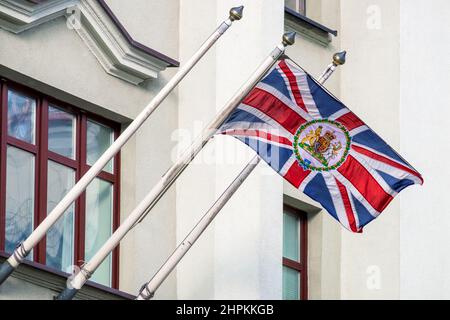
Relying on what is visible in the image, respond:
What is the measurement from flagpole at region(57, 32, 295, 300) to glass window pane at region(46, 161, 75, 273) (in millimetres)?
982

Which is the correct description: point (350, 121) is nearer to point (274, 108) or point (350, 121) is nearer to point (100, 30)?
point (274, 108)

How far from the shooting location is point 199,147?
20641 millimetres

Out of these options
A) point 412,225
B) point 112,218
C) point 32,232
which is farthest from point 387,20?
point 32,232

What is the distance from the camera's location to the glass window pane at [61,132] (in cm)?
2191

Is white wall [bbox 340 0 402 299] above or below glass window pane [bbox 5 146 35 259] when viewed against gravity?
above

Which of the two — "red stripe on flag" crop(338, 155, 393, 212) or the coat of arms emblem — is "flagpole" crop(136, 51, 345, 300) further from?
"red stripe on flag" crop(338, 155, 393, 212)

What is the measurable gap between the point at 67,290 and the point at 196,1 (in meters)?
4.68

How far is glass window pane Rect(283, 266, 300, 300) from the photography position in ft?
83.1

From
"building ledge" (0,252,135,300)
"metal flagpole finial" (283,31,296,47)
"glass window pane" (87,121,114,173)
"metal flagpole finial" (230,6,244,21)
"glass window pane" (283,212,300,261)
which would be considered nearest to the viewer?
"metal flagpole finial" (283,31,296,47)

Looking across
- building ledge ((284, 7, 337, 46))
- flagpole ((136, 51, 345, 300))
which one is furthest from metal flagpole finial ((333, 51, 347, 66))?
building ledge ((284, 7, 337, 46))

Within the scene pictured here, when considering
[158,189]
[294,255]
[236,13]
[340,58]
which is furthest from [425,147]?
[158,189]

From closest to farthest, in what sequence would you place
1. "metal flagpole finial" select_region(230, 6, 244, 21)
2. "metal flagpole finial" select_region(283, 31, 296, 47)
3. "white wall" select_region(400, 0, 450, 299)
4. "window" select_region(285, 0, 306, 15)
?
"metal flagpole finial" select_region(283, 31, 296, 47) < "metal flagpole finial" select_region(230, 6, 244, 21) < "window" select_region(285, 0, 306, 15) < "white wall" select_region(400, 0, 450, 299)

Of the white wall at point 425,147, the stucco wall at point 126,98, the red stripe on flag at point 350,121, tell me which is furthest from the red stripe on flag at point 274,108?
the white wall at point 425,147
